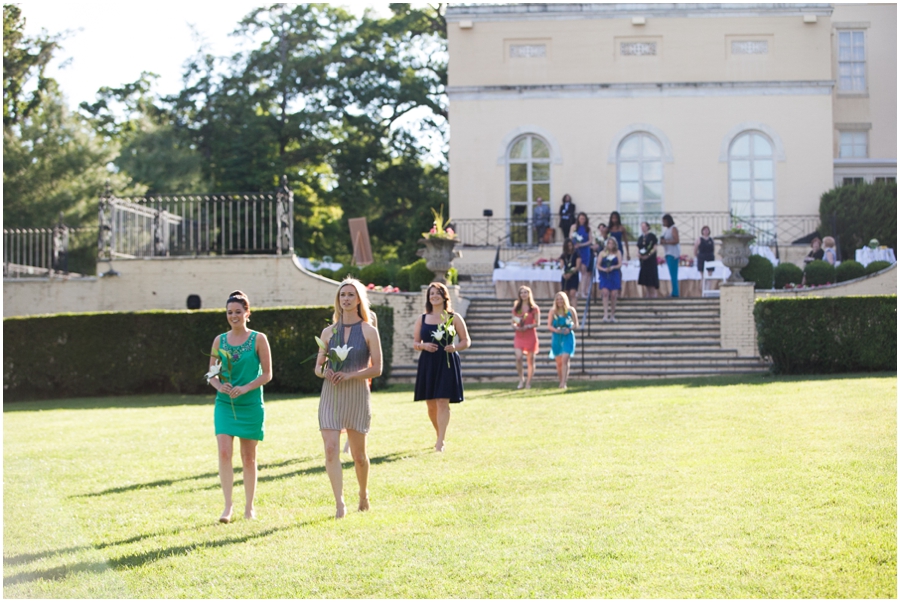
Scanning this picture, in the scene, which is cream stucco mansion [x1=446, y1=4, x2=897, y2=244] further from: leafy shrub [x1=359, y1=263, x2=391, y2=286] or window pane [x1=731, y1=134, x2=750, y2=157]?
→ leafy shrub [x1=359, y1=263, x2=391, y2=286]

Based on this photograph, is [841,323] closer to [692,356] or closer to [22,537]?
[692,356]

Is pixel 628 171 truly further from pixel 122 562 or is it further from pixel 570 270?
pixel 122 562

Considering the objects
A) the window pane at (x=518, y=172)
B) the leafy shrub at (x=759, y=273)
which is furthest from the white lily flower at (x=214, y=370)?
the window pane at (x=518, y=172)

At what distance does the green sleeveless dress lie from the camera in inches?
300

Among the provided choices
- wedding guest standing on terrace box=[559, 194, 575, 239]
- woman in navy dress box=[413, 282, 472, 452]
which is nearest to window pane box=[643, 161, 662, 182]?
wedding guest standing on terrace box=[559, 194, 575, 239]

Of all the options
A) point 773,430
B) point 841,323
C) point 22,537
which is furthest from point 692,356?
point 22,537

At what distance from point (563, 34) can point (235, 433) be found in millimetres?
23562

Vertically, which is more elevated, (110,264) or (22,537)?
(110,264)

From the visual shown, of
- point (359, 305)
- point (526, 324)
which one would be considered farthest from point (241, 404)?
point (526, 324)

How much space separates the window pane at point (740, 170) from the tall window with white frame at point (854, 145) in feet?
13.9

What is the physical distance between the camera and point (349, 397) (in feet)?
25.1

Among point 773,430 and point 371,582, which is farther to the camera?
point 773,430

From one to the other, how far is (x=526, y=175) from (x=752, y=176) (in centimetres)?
615

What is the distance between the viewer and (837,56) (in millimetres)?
32031
